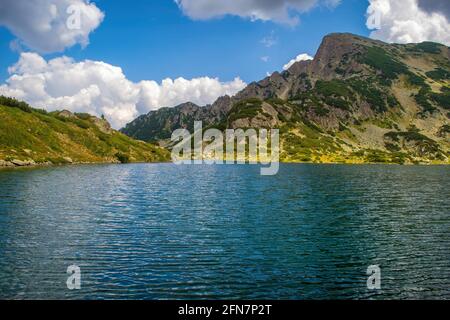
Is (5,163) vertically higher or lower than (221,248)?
higher

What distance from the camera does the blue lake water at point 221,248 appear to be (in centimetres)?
Result: 3294

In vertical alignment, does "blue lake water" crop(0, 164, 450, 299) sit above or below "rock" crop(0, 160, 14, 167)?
below

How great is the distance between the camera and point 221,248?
151 ft

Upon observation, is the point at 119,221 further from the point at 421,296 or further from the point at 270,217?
the point at 421,296

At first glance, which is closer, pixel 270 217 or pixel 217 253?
pixel 217 253

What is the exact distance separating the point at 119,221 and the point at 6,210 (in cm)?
2317

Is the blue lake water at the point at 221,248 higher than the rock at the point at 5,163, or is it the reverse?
the rock at the point at 5,163

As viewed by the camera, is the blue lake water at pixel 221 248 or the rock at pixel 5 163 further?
the rock at pixel 5 163

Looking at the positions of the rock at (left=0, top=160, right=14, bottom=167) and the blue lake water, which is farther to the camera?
the rock at (left=0, top=160, right=14, bottom=167)

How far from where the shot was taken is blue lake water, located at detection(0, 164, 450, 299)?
32938mm

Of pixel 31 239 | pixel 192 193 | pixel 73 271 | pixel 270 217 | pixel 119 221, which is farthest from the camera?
pixel 192 193

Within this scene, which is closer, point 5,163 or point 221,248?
point 221,248

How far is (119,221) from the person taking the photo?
62.1 m
